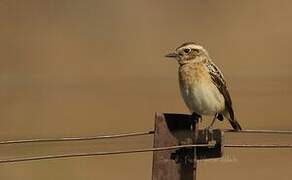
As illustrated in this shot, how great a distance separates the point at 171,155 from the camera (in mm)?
6945

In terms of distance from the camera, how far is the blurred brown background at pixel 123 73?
15.4 metres

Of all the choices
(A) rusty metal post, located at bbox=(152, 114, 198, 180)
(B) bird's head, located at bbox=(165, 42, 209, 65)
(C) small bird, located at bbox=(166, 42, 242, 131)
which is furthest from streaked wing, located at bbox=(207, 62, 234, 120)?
(A) rusty metal post, located at bbox=(152, 114, 198, 180)

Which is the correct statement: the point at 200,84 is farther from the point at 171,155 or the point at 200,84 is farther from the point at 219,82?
the point at 171,155

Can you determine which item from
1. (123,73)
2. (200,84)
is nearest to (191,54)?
(200,84)

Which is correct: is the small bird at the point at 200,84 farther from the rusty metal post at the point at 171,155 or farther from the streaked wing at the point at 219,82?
the rusty metal post at the point at 171,155

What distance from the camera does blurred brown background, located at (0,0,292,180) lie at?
15.4 m

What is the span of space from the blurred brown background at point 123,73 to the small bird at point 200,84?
5.38 m

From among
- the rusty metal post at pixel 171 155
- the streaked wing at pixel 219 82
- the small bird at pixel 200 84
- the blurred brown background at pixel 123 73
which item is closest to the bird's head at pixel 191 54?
the small bird at pixel 200 84

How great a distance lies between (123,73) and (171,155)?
12925mm

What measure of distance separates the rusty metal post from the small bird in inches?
85.0

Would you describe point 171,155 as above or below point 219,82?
below

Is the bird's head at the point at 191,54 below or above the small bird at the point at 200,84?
above

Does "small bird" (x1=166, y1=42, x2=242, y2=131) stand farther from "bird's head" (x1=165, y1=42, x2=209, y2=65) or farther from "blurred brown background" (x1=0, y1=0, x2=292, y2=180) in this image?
"blurred brown background" (x1=0, y1=0, x2=292, y2=180)

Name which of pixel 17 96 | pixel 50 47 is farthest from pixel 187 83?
pixel 50 47
